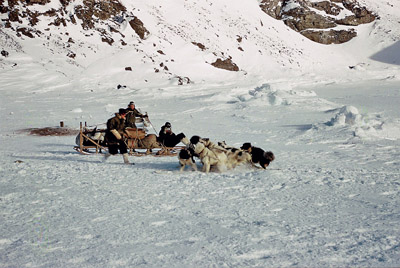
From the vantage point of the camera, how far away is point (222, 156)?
7457 millimetres

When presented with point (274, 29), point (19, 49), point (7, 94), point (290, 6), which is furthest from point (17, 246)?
point (290, 6)

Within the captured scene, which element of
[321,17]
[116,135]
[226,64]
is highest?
[321,17]

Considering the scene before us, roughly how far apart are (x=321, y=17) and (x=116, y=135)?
69.9m

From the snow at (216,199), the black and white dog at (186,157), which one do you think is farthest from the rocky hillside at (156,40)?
the black and white dog at (186,157)

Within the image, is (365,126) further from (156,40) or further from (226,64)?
(156,40)

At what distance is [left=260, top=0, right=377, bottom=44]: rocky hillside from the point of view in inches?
2724

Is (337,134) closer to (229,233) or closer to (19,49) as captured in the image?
(229,233)

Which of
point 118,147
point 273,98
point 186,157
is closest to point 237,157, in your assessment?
point 186,157

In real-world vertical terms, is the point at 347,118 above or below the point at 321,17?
below

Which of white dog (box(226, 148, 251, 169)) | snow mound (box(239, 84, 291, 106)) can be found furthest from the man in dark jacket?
snow mound (box(239, 84, 291, 106))

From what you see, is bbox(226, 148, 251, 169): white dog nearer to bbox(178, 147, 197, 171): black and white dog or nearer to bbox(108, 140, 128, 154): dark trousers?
bbox(178, 147, 197, 171): black and white dog

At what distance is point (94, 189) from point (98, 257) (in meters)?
2.72

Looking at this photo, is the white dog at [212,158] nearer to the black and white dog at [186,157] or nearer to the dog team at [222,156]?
the dog team at [222,156]

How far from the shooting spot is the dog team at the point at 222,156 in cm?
737
